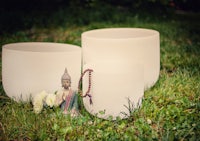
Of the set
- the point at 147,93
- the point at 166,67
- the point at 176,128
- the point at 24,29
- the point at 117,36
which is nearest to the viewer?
the point at 176,128

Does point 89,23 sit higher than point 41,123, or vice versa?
point 89,23

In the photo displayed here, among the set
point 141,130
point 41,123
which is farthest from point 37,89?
point 141,130

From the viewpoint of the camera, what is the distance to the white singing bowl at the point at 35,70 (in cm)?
256

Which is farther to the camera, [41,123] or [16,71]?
[16,71]

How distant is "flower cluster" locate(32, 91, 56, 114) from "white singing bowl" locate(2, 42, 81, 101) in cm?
8

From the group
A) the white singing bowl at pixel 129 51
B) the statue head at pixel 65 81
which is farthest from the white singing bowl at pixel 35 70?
the white singing bowl at pixel 129 51

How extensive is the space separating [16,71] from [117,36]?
1061mm

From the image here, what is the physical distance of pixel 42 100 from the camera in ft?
8.16

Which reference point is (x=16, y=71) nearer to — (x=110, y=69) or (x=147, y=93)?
(x=110, y=69)

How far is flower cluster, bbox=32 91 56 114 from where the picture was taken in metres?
2.48

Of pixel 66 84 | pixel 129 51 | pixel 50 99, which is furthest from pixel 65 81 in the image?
pixel 129 51

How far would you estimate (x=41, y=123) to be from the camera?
7.66 feet

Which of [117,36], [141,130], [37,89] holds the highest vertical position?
[117,36]

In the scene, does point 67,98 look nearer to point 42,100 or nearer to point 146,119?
point 42,100
